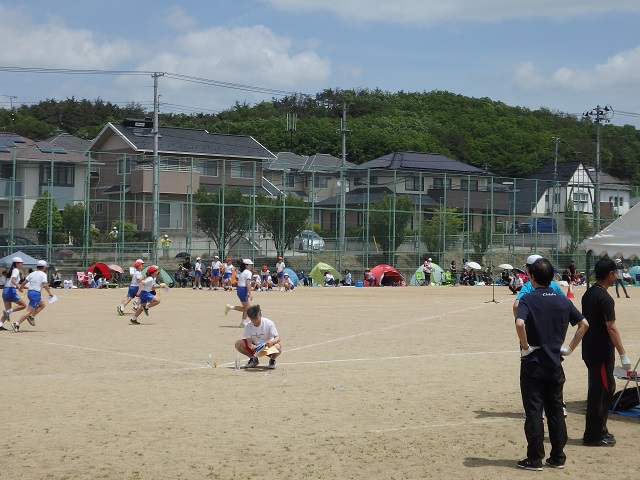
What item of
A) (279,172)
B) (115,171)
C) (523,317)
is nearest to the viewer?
(523,317)

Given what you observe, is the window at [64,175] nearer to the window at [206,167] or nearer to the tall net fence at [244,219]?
the tall net fence at [244,219]

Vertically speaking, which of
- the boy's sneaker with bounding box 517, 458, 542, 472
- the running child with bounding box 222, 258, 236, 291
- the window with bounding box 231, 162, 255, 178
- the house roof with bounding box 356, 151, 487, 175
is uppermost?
the house roof with bounding box 356, 151, 487, 175

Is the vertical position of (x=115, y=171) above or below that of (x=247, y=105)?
below

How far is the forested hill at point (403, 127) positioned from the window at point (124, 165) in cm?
3994

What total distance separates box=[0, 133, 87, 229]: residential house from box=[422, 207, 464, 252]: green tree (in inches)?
759

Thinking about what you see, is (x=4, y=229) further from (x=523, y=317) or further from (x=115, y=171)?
(x=523, y=317)

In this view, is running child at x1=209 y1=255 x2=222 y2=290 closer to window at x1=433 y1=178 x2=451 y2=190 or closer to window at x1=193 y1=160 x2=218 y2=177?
window at x1=193 y1=160 x2=218 y2=177

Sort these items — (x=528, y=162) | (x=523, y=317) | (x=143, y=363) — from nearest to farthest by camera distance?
(x=523, y=317)
(x=143, y=363)
(x=528, y=162)

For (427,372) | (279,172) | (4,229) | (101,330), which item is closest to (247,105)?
(279,172)


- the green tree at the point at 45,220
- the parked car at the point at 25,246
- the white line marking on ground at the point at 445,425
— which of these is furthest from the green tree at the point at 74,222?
the white line marking on ground at the point at 445,425

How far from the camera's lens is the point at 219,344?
681 inches

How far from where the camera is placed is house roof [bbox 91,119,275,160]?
2525 inches

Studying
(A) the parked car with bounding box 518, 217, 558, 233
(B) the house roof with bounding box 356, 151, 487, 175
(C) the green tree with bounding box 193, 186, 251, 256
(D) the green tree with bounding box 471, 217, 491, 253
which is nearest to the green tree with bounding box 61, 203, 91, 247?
(C) the green tree with bounding box 193, 186, 251, 256

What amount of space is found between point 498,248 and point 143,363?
41541 mm
